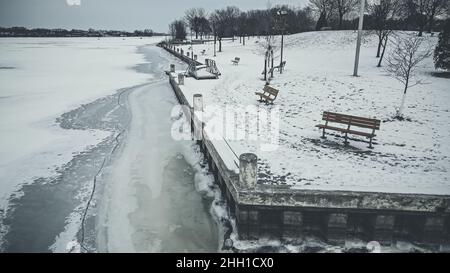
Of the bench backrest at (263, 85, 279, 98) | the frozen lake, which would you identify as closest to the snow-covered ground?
the frozen lake

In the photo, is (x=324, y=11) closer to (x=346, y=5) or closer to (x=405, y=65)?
(x=346, y=5)

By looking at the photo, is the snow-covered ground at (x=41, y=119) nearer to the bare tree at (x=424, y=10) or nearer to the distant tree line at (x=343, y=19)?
the distant tree line at (x=343, y=19)

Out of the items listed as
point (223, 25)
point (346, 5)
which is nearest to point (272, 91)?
point (223, 25)

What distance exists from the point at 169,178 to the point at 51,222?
3436mm

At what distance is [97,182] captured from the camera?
→ 1020 cm

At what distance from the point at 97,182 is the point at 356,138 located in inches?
331

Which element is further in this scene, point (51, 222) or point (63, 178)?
point (63, 178)

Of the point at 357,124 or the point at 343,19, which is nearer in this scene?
the point at 357,124

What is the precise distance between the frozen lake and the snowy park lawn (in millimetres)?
2198

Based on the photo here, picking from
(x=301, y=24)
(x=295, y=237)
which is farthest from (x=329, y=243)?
(x=301, y=24)

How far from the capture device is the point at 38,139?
1378 centimetres

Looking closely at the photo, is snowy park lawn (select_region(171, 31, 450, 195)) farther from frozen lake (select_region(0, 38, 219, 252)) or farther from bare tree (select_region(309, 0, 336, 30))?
bare tree (select_region(309, 0, 336, 30))

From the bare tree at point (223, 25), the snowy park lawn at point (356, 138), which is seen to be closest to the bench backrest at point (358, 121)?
the snowy park lawn at point (356, 138)
